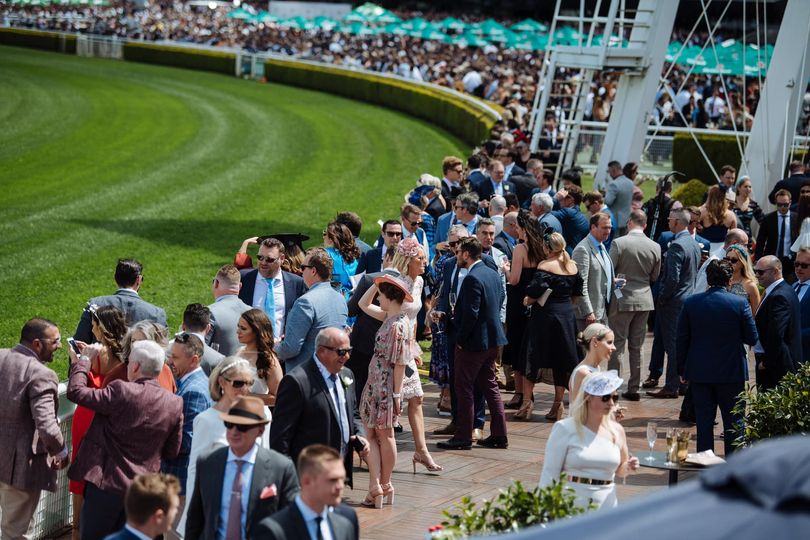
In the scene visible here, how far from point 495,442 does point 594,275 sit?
2.22 m

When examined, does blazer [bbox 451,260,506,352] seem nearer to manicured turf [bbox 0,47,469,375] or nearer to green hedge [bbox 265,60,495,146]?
manicured turf [bbox 0,47,469,375]

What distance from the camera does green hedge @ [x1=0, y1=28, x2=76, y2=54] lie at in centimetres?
5809

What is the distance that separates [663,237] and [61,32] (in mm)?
51178

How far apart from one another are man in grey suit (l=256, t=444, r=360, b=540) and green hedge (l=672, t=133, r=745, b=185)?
22.2 meters

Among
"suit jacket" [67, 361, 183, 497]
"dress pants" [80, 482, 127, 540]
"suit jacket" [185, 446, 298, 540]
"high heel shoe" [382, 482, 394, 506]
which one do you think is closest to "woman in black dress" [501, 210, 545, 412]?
"high heel shoe" [382, 482, 394, 506]

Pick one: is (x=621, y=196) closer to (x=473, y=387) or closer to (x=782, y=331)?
(x=782, y=331)

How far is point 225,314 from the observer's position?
30.8 feet

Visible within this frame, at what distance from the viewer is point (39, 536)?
28.2 ft

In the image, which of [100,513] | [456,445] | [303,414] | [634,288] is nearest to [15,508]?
[100,513]

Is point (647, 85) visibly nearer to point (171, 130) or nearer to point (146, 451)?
point (146, 451)

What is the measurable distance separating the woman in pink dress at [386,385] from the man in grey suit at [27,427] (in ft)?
7.31

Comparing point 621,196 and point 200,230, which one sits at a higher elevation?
point 621,196

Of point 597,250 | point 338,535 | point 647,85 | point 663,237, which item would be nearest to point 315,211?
point 647,85

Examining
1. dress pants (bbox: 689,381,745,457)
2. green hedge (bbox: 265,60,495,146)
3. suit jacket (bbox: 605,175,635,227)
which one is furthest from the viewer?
green hedge (bbox: 265,60,495,146)
